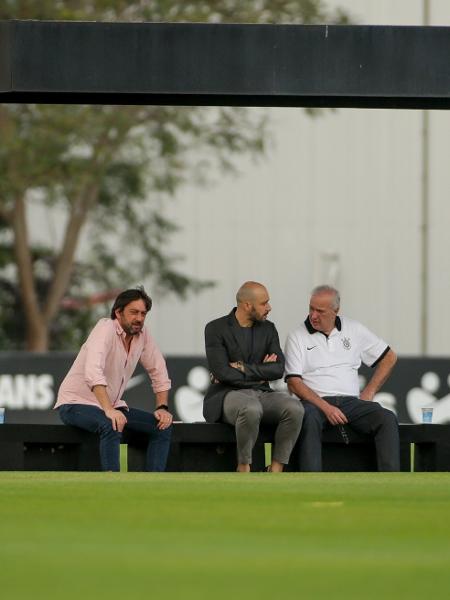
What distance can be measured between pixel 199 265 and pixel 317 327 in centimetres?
1165

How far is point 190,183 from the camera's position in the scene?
21172 mm

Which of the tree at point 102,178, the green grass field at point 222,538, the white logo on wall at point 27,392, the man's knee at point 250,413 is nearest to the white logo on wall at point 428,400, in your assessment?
the white logo on wall at point 27,392

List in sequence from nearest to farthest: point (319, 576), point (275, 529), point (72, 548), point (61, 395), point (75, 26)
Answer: point (319, 576) < point (72, 548) < point (275, 529) < point (75, 26) < point (61, 395)

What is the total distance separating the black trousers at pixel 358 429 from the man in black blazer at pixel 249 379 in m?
0.12

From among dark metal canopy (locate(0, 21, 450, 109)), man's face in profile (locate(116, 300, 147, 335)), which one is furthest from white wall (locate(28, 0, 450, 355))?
dark metal canopy (locate(0, 21, 450, 109))

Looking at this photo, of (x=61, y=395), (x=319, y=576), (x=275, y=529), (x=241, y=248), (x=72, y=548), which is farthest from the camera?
(x=241, y=248)

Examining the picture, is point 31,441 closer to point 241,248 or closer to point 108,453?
point 108,453

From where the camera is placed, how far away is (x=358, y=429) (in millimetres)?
9133

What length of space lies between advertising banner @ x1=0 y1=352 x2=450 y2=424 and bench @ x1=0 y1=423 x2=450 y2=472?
739 cm

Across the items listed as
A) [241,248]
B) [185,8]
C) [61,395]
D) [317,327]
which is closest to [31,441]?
[61,395]

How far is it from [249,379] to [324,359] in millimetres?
551

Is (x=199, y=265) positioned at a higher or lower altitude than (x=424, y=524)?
higher

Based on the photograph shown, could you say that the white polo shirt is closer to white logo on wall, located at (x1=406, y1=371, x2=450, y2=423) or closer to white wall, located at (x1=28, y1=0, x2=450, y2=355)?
white logo on wall, located at (x1=406, y1=371, x2=450, y2=423)

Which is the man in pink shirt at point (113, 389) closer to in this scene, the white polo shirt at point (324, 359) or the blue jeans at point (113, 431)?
the blue jeans at point (113, 431)
